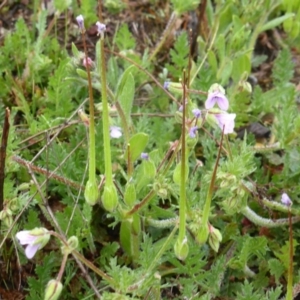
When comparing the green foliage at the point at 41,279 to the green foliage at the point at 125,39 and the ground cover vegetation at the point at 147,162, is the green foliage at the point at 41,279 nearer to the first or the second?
the ground cover vegetation at the point at 147,162

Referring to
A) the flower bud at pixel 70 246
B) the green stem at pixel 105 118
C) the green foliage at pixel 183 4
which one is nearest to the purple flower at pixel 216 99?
the green stem at pixel 105 118

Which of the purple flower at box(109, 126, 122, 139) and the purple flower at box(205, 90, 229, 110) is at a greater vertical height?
the purple flower at box(205, 90, 229, 110)

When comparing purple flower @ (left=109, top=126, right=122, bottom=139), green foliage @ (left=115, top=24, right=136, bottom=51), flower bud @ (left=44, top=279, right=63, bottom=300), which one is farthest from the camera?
green foliage @ (left=115, top=24, right=136, bottom=51)

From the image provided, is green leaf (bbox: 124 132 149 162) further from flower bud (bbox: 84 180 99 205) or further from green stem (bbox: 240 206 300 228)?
green stem (bbox: 240 206 300 228)

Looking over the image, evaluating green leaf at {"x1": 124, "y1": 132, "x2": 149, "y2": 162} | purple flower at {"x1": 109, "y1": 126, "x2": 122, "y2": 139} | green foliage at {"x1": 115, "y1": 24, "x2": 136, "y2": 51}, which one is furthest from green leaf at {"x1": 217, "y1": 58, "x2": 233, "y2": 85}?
green leaf at {"x1": 124, "y1": 132, "x2": 149, "y2": 162}

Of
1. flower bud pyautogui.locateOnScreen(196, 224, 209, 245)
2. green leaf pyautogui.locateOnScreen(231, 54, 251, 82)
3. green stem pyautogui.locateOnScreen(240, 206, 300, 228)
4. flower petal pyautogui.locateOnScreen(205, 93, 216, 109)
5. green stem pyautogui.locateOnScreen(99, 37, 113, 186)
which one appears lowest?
green stem pyautogui.locateOnScreen(240, 206, 300, 228)

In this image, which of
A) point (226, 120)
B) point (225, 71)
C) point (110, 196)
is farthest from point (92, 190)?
point (225, 71)

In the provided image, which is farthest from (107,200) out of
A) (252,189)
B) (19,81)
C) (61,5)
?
(61,5)

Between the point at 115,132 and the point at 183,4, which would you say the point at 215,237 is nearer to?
the point at 115,132
